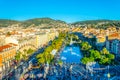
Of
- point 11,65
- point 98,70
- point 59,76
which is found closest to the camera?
point 59,76

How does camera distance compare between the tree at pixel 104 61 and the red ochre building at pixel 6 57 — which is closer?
the tree at pixel 104 61

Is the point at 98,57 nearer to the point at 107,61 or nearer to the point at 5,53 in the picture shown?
the point at 107,61

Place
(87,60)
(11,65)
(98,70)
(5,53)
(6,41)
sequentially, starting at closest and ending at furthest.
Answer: (98,70), (87,60), (11,65), (5,53), (6,41)

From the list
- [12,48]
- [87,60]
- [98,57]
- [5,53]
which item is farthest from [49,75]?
[12,48]

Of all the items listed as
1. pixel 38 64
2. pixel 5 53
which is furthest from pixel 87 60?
pixel 5 53

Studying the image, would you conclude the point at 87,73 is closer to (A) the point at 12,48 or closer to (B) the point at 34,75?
(B) the point at 34,75

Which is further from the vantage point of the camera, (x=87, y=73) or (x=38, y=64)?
(x=38, y=64)

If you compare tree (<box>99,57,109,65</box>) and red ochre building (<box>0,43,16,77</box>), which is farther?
red ochre building (<box>0,43,16,77</box>)

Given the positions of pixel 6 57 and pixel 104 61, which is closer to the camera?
pixel 104 61

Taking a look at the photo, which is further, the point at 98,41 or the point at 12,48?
the point at 98,41
